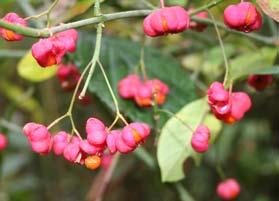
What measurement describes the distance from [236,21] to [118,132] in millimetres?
313

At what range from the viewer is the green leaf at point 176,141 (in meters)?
1.59

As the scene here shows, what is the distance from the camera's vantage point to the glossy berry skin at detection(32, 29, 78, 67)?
1232 mm

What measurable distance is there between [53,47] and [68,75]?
21.2 inches

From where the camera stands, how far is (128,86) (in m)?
1.64

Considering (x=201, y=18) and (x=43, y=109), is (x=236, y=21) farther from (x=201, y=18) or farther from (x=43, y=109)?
(x=43, y=109)

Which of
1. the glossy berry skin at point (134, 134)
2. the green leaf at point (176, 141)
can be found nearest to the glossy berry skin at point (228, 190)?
the green leaf at point (176, 141)

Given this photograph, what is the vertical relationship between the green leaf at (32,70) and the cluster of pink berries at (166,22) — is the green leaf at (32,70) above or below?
below

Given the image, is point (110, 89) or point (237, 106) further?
point (237, 106)

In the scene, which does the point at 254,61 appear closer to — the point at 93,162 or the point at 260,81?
the point at 260,81

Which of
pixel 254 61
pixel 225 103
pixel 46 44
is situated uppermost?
pixel 46 44

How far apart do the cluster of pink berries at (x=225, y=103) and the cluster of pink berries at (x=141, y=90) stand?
22cm

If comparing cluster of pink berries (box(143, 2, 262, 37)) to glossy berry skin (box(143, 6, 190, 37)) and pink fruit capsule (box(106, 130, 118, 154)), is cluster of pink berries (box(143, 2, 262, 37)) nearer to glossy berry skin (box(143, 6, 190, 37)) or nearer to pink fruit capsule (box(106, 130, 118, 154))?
glossy berry skin (box(143, 6, 190, 37))

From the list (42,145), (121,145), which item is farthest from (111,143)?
(42,145)

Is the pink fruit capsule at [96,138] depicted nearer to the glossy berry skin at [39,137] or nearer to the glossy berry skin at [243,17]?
the glossy berry skin at [39,137]
